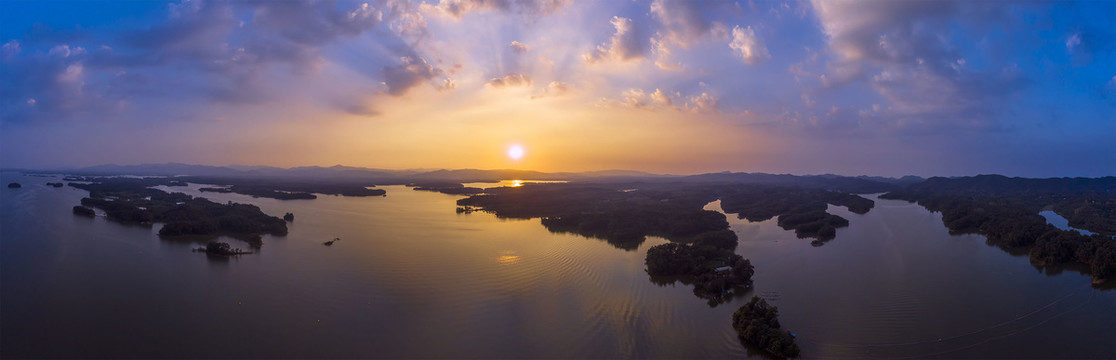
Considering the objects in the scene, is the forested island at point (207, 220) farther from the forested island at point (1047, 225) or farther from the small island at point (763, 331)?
the forested island at point (1047, 225)

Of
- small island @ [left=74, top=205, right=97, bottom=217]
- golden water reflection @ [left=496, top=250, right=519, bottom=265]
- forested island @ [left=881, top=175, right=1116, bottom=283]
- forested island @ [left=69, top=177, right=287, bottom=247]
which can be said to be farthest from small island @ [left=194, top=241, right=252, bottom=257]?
forested island @ [left=881, top=175, right=1116, bottom=283]

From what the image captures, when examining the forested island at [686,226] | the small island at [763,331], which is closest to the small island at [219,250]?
the forested island at [686,226]

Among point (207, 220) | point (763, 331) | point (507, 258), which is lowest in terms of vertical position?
point (763, 331)

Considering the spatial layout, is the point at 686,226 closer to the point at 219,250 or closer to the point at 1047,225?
the point at 1047,225

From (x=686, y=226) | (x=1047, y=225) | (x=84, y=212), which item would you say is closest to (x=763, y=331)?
(x=686, y=226)

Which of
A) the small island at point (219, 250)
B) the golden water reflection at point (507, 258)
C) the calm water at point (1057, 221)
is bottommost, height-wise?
the golden water reflection at point (507, 258)

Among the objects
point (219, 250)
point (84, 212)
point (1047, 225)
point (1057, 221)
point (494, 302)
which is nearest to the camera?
point (494, 302)

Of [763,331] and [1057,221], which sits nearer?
[763,331]
